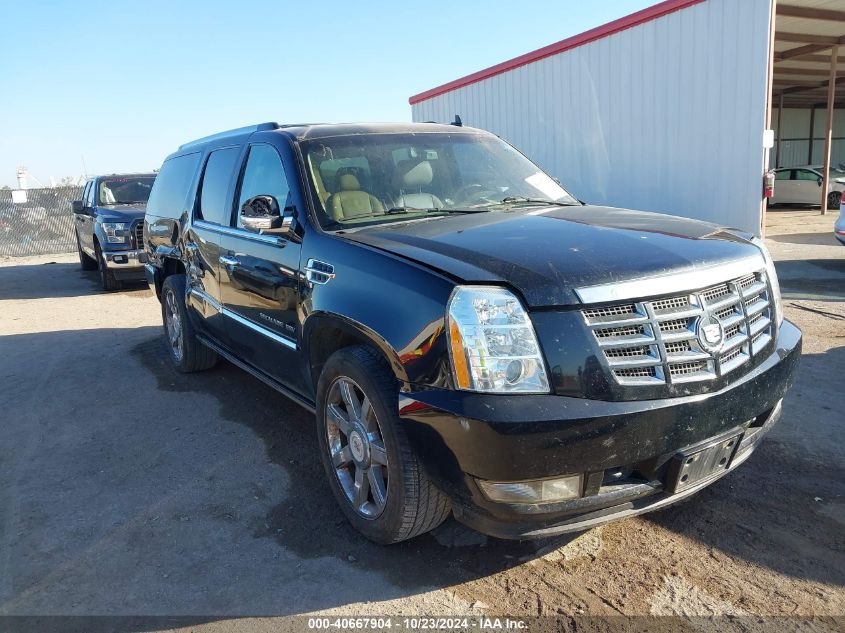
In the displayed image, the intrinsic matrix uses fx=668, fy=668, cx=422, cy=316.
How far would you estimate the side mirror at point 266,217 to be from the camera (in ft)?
11.6

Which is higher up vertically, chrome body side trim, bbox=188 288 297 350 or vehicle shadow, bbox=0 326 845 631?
chrome body side trim, bbox=188 288 297 350

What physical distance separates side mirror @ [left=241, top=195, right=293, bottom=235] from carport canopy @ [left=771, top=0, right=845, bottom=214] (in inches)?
572

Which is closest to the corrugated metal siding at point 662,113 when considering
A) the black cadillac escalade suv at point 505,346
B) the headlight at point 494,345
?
the black cadillac escalade suv at point 505,346

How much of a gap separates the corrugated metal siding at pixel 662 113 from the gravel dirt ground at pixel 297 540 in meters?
5.81

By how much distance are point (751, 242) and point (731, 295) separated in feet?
1.84

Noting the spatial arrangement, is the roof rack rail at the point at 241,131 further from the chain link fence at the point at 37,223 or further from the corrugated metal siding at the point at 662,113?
the chain link fence at the point at 37,223

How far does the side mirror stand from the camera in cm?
354

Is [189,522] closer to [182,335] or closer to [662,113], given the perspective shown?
[182,335]

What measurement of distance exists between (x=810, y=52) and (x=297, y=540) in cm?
2485

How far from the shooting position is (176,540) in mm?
3227

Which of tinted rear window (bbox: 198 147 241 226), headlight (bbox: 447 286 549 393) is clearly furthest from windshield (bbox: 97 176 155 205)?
headlight (bbox: 447 286 549 393)

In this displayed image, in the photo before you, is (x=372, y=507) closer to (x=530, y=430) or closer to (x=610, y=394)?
(x=530, y=430)

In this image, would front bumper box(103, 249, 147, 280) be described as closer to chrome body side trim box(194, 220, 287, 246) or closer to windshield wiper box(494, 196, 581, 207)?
chrome body side trim box(194, 220, 287, 246)

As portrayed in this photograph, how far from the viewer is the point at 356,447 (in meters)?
3.10
